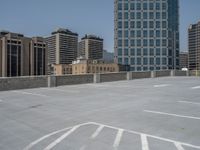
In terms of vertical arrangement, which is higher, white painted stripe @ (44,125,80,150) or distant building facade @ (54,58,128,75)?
distant building facade @ (54,58,128,75)

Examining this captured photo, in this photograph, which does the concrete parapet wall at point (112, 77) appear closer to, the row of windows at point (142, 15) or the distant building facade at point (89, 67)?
the row of windows at point (142, 15)

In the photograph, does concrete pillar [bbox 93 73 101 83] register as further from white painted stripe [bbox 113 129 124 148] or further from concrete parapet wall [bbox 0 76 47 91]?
white painted stripe [bbox 113 129 124 148]

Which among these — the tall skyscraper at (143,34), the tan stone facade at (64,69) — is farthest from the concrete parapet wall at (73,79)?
the tan stone facade at (64,69)

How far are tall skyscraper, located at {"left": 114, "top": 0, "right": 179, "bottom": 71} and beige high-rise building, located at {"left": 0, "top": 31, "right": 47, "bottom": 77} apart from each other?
67.4 metres

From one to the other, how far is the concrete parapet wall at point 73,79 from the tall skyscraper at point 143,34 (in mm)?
107895

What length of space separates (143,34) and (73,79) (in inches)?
4545

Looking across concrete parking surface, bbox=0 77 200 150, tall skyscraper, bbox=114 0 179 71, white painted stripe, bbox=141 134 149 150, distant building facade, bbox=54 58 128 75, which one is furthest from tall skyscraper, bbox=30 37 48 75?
white painted stripe, bbox=141 134 149 150

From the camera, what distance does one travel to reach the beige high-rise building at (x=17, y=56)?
163488 millimetres

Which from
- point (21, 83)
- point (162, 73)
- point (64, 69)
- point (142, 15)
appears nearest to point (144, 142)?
point (21, 83)

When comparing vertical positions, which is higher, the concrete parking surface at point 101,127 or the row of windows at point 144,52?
the row of windows at point 144,52

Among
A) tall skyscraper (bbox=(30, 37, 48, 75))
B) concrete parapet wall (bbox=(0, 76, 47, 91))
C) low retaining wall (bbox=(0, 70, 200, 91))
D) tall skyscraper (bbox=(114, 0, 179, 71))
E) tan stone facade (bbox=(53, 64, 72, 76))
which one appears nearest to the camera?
concrete parapet wall (bbox=(0, 76, 47, 91))

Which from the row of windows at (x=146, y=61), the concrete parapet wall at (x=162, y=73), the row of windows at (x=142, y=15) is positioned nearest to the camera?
the concrete parapet wall at (x=162, y=73)

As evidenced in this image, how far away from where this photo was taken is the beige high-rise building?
16349cm

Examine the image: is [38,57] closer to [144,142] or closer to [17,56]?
[17,56]
